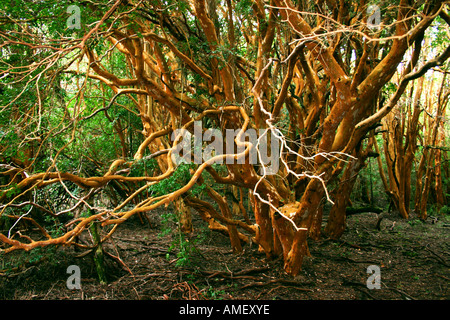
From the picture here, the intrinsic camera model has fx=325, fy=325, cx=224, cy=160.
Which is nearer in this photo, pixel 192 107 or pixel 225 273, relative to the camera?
pixel 192 107

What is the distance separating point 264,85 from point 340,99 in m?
1.12

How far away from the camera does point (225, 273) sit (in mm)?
4586

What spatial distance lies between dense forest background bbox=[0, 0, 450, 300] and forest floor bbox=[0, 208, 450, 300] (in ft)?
0.62

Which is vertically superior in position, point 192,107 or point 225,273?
point 192,107

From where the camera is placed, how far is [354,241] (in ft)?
20.4

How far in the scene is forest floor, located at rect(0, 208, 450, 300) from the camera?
4.03 meters

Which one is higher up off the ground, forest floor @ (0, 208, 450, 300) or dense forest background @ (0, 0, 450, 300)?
dense forest background @ (0, 0, 450, 300)

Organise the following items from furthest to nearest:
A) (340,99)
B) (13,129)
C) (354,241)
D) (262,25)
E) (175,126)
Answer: (354,241) → (175,126) → (262,25) → (340,99) → (13,129)

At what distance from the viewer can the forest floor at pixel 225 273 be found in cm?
403

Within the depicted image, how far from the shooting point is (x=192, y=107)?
416 cm

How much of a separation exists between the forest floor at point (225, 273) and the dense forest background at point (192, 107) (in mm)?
188

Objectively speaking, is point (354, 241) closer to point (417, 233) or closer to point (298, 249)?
point (417, 233)

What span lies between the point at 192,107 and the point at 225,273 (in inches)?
92.7
